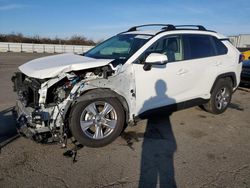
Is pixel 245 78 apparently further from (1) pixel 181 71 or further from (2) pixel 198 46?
(1) pixel 181 71

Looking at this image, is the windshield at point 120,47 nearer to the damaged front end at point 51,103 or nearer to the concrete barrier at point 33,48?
the damaged front end at point 51,103

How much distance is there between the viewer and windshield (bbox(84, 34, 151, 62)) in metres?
4.43

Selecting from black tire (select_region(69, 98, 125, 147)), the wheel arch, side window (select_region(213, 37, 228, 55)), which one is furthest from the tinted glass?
black tire (select_region(69, 98, 125, 147))

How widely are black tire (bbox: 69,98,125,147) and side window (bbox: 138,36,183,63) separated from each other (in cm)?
126

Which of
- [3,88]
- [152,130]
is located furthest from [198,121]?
[3,88]

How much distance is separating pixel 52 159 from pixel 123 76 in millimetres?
1640

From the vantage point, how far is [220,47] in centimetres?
554

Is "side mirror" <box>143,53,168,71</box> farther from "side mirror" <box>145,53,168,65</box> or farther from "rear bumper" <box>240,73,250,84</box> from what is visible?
"rear bumper" <box>240,73,250,84</box>

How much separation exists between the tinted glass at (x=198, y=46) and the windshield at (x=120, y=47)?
2.94 feet

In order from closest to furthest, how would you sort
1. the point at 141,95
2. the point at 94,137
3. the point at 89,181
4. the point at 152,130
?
the point at 89,181, the point at 94,137, the point at 141,95, the point at 152,130

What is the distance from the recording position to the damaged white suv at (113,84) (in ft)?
12.0

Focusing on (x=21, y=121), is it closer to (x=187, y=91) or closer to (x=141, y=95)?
(x=141, y=95)

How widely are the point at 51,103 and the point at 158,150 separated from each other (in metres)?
1.80

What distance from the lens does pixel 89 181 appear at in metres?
3.04
